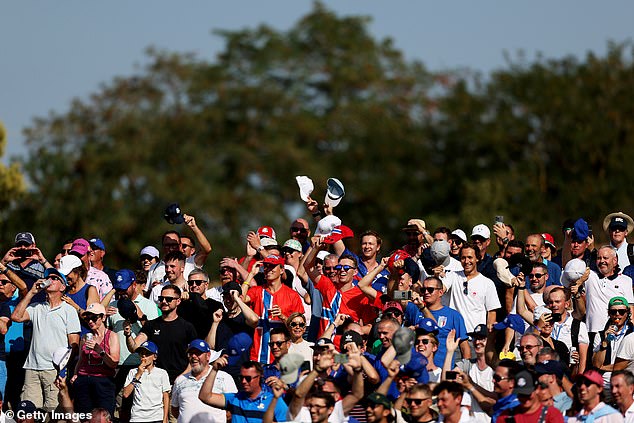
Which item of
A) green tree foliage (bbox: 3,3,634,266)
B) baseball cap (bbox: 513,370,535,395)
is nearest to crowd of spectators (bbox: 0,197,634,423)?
baseball cap (bbox: 513,370,535,395)

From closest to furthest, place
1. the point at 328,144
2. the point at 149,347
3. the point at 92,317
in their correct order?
the point at 149,347, the point at 92,317, the point at 328,144

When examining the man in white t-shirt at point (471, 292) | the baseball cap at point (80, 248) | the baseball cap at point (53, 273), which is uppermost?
the baseball cap at point (80, 248)

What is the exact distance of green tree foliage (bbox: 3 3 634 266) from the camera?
4512 centimetres

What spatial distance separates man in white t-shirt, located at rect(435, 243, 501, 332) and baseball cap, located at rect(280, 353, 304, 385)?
3.91 meters

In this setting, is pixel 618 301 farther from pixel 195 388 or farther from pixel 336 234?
pixel 195 388

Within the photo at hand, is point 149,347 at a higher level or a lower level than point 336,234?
lower

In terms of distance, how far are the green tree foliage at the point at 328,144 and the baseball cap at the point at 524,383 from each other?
2808 cm

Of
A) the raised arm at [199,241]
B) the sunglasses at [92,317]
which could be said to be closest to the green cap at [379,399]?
the sunglasses at [92,317]

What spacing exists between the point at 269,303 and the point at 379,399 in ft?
11.5

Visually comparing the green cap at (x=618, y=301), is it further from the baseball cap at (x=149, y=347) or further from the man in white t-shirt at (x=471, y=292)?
the baseball cap at (x=149, y=347)

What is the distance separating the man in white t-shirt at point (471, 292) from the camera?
16516mm

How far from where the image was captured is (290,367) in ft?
42.9

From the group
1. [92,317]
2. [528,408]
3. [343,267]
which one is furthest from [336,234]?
[528,408]

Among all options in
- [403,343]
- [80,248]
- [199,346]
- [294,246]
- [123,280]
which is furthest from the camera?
[294,246]
